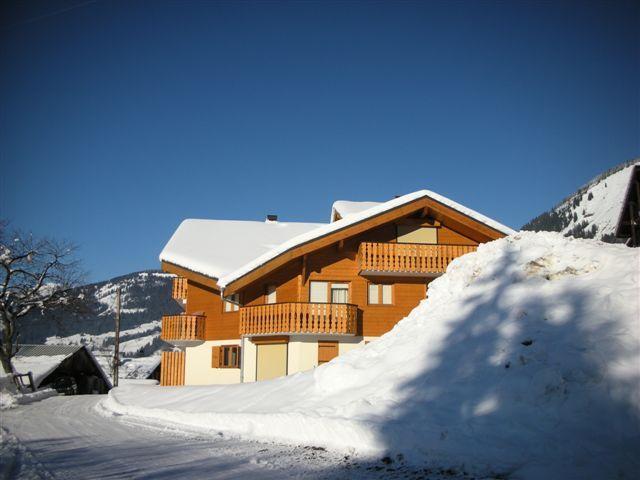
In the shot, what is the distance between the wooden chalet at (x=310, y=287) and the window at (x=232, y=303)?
0.06 meters

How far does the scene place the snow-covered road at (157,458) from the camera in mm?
7277

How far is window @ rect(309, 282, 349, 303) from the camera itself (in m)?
24.0

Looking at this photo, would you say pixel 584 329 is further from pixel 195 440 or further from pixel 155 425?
pixel 155 425

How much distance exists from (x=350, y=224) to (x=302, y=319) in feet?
14.0

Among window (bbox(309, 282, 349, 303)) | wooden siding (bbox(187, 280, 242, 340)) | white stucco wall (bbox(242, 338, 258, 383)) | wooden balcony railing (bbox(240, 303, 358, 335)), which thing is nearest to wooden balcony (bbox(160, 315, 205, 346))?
wooden siding (bbox(187, 280, 242, 340))

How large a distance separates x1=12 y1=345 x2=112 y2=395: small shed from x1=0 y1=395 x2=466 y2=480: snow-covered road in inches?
964

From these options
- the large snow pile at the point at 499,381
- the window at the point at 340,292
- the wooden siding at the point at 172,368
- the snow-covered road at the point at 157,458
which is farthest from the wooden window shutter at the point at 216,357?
the snow-covered road at the point at 157,458

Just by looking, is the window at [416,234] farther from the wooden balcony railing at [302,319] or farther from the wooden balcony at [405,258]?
the wooden balcony railing at [302,319]

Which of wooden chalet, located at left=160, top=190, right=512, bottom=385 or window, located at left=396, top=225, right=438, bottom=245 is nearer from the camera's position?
wooden chalet, located at left=160, top=190, right=512, bottom=385

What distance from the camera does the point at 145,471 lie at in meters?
7.50

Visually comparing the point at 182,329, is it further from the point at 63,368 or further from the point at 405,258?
the point at 63,368

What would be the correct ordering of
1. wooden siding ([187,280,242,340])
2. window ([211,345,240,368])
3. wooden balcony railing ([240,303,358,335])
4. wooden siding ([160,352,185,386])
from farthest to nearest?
wooden siding ([160,352,185,386]) → wooden siding ([187,280,242,340]) → window ([211,345,240,368]) → wooden balcony railing ([240,303,358,335])

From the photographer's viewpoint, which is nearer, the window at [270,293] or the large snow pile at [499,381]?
the large snow pile at [499,381]

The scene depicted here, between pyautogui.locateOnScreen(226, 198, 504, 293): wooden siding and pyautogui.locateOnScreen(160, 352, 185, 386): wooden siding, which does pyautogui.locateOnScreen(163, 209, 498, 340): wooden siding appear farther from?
pyautogui.locateOnScreen(160, 352, 185, 386): wooden siding
